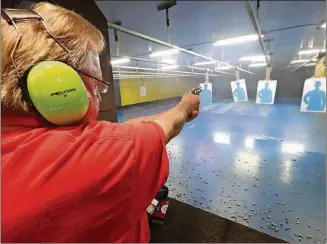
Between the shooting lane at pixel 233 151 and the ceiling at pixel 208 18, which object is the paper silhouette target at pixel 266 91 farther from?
the ceiling at pixel 208 18

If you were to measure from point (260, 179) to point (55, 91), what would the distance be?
100 inches

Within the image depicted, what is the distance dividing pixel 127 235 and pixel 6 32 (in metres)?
0.53

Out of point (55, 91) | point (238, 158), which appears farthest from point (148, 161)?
point (238, 158)

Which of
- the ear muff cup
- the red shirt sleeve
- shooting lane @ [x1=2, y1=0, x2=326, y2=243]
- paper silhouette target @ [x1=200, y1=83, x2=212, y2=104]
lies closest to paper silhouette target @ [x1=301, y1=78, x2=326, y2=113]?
shooting lane @ [x1=2, y1=0, x2=326, y2=243]

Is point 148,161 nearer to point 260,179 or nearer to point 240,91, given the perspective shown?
point 260,179

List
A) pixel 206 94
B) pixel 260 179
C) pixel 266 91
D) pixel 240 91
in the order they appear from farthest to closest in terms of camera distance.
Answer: pixel 240 91 < pixel 206 94 < pixel 266 91 < pixel 260 179

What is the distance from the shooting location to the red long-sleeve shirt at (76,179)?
0.33 metres

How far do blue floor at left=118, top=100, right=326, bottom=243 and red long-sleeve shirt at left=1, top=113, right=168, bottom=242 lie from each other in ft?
5.21

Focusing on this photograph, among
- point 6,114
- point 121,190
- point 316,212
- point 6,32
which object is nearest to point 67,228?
point 121,190

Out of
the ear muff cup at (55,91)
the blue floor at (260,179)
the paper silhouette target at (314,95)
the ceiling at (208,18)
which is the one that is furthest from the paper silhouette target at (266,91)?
the ear muff cup at (55,91)

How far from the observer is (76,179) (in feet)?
1.16

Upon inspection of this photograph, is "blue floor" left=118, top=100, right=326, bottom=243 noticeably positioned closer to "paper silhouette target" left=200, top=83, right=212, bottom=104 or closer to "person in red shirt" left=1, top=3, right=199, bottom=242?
"person in red shirt" left=1, top=3, right=199, bottom=242

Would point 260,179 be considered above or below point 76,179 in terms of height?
below

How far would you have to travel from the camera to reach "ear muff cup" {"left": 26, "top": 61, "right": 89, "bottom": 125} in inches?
16.2
